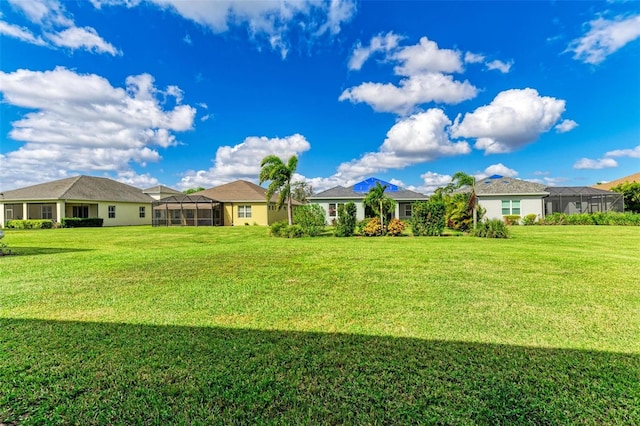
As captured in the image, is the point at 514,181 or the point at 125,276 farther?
the point at 514,181

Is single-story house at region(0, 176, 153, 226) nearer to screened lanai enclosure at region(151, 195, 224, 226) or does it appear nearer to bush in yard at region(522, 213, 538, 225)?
screened lanai enclosure at region(151, 195, 224, 226)

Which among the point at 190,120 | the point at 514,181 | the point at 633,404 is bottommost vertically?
the point at 633,404

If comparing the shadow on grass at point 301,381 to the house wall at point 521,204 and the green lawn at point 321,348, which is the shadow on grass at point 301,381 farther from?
the house wall at point 521,204

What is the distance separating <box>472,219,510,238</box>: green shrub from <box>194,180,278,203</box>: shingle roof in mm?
20098

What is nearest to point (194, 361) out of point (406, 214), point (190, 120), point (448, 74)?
point (448, 74)

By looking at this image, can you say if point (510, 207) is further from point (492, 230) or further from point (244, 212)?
point (244, 212)

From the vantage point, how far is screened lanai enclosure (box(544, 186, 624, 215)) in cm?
2939

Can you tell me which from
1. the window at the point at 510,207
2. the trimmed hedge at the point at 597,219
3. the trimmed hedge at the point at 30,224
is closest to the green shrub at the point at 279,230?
the window at the point at 510,207

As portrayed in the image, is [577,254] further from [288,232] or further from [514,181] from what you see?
[514,181]

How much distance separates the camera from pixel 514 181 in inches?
1163

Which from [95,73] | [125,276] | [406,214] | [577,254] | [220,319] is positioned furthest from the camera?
[406,214]

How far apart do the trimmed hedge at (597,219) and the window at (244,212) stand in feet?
88.0

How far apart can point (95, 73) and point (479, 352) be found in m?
22.9

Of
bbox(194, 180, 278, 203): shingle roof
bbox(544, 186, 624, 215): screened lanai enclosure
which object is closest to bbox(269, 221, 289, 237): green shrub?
bbox(194, 180, 278, 203): shingle roof
